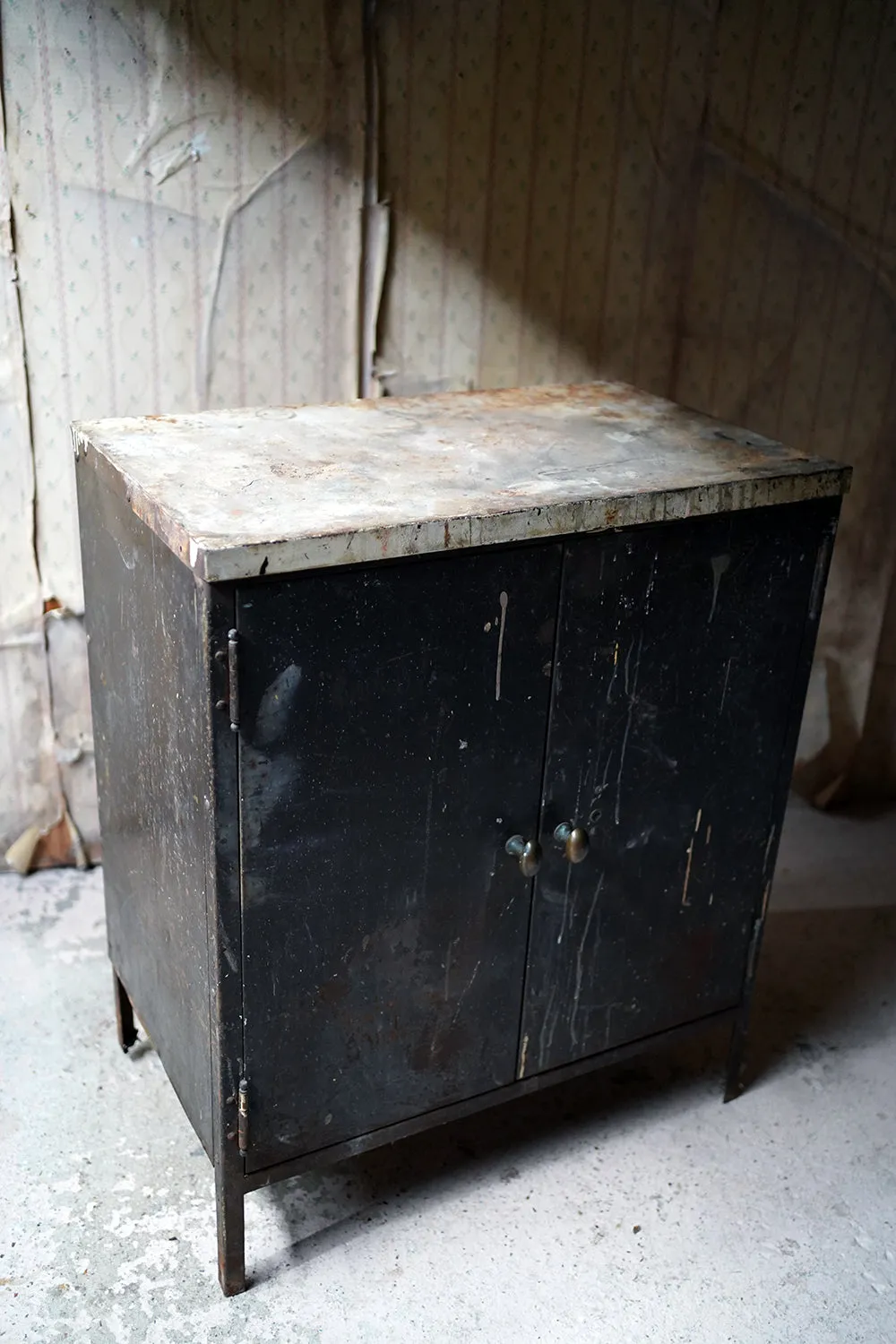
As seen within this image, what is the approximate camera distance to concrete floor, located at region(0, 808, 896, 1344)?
5.86 ft

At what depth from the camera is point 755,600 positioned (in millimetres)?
1816

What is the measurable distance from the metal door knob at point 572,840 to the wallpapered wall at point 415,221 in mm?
1050

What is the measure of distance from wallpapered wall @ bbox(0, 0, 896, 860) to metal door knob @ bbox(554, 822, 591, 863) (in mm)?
1050

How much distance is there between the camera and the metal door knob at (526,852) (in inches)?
68.6

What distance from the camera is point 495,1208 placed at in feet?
6.47

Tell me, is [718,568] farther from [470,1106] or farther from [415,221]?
[415,221]

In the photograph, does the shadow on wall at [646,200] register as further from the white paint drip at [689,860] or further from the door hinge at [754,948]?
the door hinge at [754,948]

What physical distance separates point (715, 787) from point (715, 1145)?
618 mm

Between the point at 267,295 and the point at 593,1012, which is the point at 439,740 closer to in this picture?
the point at 593,1012

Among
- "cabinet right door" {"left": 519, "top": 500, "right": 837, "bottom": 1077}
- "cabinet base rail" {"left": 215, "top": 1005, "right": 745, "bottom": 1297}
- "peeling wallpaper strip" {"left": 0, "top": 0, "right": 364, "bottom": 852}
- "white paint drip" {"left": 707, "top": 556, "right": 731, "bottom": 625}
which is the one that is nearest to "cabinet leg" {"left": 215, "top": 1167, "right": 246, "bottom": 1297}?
"cabinet base rail" {"left": 215, "top": 1005, "right": 745, "bottom": 1297}

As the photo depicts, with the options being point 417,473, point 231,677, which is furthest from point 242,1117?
point 417,473

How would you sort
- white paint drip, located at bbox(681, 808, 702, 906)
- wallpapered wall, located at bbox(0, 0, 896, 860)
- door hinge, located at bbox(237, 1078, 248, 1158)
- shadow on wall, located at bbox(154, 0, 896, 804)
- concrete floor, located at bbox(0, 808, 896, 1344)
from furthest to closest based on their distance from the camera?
shadow on wall, located at bbox(154, 0, 896, 804), wallpapered wall, located at bbox(0, 0, 896, 860), white paint drip, located at bbox(681, 808, 702, 906), concrete floor, located at bbox(0, 808, 896, 1344), door hinge, located at bbox(237, 1078, 248, 1158)

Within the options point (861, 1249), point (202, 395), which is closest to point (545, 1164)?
point (861, 1249)

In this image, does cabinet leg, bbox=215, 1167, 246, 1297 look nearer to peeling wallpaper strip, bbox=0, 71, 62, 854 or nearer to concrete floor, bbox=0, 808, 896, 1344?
concrete floor, bbox=0, 808, 896, 1344
